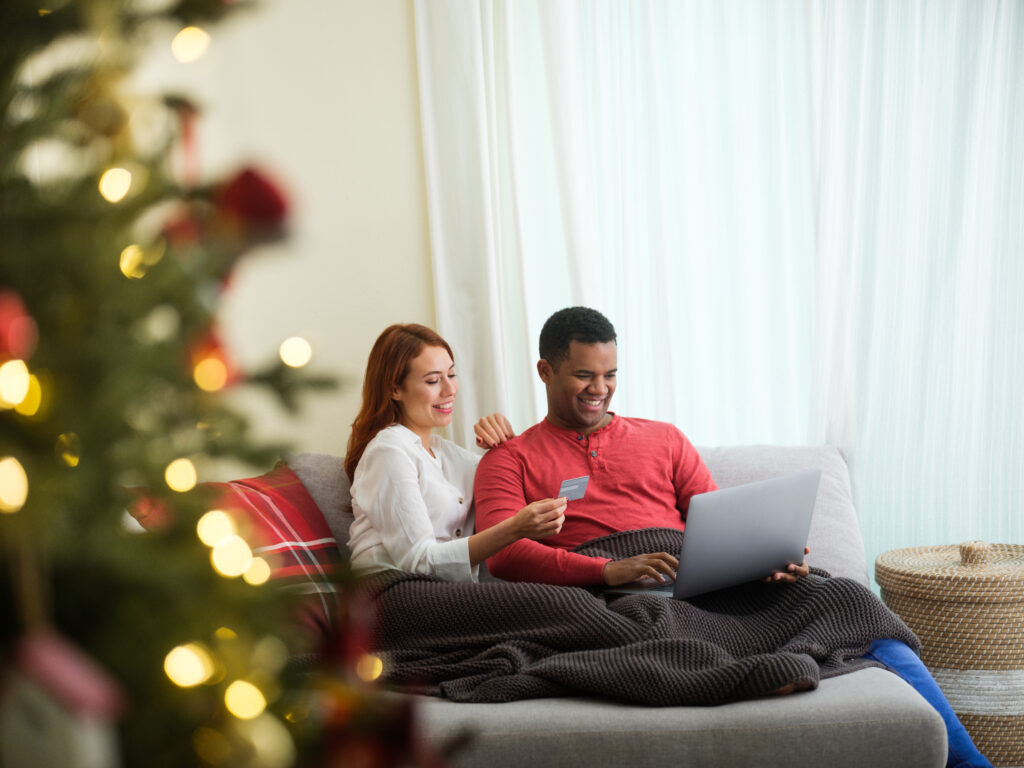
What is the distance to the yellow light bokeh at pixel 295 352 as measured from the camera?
72 centimetres

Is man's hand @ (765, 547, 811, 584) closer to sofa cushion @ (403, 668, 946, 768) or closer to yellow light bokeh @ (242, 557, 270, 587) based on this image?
sofa cushion @ (403, 668, 946, 768)

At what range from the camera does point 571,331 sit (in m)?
2.41

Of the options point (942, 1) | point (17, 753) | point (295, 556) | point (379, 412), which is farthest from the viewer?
point (942, 1)

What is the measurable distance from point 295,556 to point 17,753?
1.61 m

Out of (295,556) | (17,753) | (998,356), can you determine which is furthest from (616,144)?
(17,753)

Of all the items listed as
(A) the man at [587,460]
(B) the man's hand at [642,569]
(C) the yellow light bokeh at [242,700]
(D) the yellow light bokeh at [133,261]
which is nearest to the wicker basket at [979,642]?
(A) the man at [587,460]

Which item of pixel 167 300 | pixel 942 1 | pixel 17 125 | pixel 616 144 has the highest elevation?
pixel 942 1

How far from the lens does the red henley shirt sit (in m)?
2.30

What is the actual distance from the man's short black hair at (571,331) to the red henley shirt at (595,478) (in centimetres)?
22

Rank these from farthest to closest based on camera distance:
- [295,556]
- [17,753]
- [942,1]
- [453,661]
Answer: [942,1]
[295,556]
[453,661]
[17,753]

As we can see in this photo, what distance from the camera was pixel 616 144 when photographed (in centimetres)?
302

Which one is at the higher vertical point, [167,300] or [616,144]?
[616,144]

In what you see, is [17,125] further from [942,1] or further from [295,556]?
[942,1]

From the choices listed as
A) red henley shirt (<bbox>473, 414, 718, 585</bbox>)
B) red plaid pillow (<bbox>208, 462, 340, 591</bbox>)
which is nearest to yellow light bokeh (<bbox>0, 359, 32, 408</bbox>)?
red plaid pillow (<bbox>208, 462, 340, 591</bbox>)
